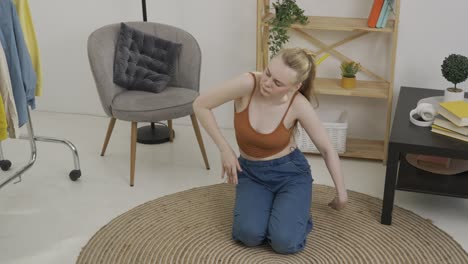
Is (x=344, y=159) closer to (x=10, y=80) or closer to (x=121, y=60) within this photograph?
(x=121, y=60)

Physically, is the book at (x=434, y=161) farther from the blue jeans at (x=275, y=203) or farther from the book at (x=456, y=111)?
the blue jeans at (x=275, y=203)

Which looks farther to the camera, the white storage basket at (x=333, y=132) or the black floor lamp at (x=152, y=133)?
the black floor lamp at (x=152, y=133)

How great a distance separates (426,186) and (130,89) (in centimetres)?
158

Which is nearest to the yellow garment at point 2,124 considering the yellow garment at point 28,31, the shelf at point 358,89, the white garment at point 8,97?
the white garment at point 8,97

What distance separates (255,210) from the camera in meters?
2.72

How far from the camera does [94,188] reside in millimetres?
3270

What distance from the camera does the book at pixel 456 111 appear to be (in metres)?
2.78

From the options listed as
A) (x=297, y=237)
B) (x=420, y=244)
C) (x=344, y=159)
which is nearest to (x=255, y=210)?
(x=297, y=237)

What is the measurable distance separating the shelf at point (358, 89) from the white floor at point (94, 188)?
38 centimetres

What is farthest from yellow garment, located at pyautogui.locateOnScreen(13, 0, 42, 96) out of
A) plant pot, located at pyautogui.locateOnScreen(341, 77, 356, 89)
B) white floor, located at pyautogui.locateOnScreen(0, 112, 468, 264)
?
plant pot, located at pyautogui.locateOnScreen(341, 77, 356, 89)

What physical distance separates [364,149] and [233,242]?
1.20 meters

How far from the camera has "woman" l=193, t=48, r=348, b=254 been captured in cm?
267

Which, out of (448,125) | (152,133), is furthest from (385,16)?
(152,133)

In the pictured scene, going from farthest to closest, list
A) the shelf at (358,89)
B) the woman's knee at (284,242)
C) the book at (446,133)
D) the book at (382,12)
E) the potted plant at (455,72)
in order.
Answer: the shelf at (358,89) < the book at (382,12) < the potted plant at (455,72) < the book at (446,133) < the woman's knee at (284,242)
